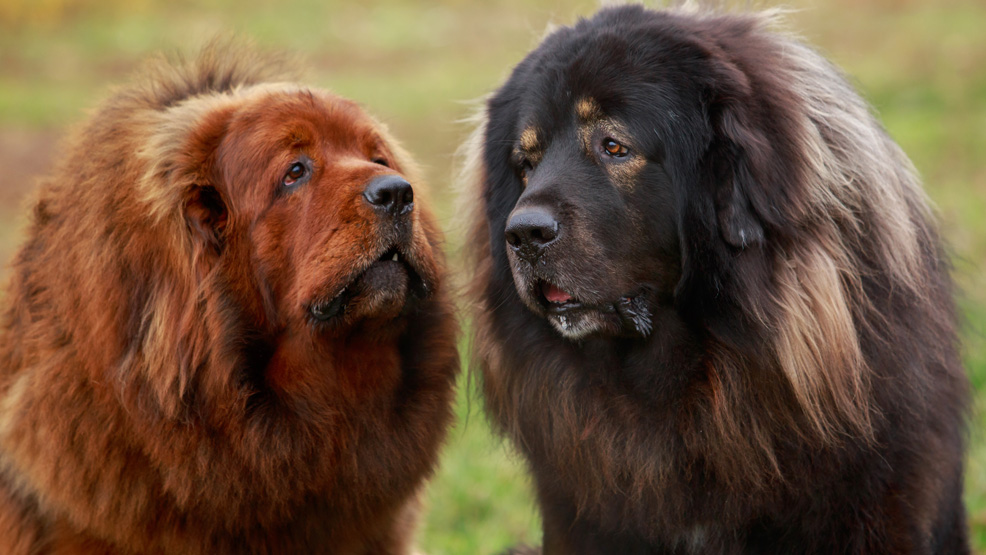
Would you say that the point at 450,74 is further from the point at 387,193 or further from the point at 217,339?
the point at 217,339

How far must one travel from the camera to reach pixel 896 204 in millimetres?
3877

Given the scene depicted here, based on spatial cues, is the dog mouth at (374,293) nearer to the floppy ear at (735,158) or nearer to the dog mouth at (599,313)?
the dog mouth at (599,313)

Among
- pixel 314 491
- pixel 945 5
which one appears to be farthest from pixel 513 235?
pixel 945 5

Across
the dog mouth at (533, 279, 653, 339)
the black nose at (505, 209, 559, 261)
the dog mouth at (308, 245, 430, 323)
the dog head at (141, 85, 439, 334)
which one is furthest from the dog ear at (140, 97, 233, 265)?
the dog mouth at (533, 279, 653, 339)

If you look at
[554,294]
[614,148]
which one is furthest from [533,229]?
[614,148]

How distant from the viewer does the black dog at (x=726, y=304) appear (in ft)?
12.0

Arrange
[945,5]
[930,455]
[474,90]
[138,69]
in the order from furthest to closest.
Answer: [945,5] → [474,90] → [138,69] → [930,455]

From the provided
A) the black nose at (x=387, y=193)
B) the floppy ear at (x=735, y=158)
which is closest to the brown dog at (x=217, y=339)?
the black nose at (x=387, y=193)

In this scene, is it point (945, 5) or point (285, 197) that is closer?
point (285, 197)

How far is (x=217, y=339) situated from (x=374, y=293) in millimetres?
620

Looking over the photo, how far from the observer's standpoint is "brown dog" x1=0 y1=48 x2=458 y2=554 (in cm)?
372

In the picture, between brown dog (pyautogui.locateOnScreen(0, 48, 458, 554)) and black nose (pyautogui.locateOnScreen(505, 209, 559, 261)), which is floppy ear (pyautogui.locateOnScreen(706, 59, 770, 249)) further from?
brown dog (pyautogui.locateOnScreen(0, 48, 458, 554))

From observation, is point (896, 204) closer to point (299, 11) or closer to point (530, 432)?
point (530, 432)

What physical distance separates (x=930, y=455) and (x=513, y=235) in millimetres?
1791
